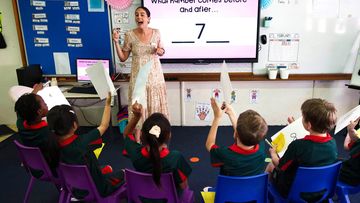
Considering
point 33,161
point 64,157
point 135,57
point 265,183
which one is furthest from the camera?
point 135,57

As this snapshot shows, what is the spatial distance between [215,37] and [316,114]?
218 centimetres

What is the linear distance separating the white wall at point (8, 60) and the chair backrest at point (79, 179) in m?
2.72

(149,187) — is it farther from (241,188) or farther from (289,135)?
(289,135)

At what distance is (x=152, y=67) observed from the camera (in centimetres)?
305

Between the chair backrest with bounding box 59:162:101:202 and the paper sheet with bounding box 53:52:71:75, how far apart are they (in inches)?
91.5

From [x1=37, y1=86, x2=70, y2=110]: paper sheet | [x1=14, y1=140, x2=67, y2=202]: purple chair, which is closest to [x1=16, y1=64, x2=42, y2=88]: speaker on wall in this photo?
[x1=37, y1=86, x2=70, y2=110]: paper sheet

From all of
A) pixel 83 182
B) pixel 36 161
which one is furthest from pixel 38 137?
pixel 83 182

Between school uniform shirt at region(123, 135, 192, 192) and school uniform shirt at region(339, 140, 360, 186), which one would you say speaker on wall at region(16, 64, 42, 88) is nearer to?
school uniform shirt at region(123, 135, 192, 192)

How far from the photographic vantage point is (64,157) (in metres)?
1.78

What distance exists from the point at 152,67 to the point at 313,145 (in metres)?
1.82

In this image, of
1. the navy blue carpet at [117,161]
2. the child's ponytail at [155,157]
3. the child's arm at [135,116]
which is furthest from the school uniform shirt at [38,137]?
the child's ponytail at [155,157]

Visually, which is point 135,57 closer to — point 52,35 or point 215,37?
point 215,37

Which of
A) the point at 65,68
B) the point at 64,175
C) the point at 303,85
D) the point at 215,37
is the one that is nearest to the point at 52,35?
the point at 65,68

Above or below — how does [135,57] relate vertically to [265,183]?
above
